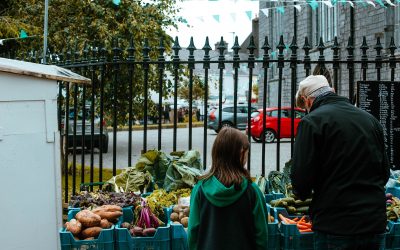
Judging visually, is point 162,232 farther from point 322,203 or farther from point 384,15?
point 384,15

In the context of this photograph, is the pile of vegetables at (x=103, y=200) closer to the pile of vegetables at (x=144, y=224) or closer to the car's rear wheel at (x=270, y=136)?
the pile of vegetables at (x=144, y=224)

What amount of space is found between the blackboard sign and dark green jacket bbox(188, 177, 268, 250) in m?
2.94

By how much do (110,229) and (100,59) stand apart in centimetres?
275

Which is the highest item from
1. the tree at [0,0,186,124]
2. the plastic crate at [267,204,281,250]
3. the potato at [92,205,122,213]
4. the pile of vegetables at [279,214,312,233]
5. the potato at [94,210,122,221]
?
the tree at [0,0,186,124]

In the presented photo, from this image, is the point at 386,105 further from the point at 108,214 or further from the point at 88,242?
the point at 88,242

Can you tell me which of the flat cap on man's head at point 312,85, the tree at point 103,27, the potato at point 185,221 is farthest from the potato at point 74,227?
the tree at point 103,27

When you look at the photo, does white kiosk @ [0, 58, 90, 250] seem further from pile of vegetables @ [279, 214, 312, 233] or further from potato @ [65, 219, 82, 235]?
pile of vegetables @ [279, 214, 312, 233]

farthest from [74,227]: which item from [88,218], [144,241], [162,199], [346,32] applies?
[346,32]

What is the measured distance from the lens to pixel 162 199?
5.01 meters

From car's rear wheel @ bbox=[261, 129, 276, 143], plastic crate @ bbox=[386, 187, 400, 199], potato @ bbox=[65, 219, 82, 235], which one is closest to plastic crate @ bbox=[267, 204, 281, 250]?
potato @ bbox=[65, 219, 82, 235]

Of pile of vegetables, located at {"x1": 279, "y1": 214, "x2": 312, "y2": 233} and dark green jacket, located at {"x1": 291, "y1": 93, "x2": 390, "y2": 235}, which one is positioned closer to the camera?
dark green jacket, located at {"x1": 291, "y1": 93, "x2": 390, "y2": 235}

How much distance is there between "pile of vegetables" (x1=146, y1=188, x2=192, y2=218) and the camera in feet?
15.8

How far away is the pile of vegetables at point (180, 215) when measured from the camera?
4523mm

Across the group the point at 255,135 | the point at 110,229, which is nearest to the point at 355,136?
the point at 110,229
